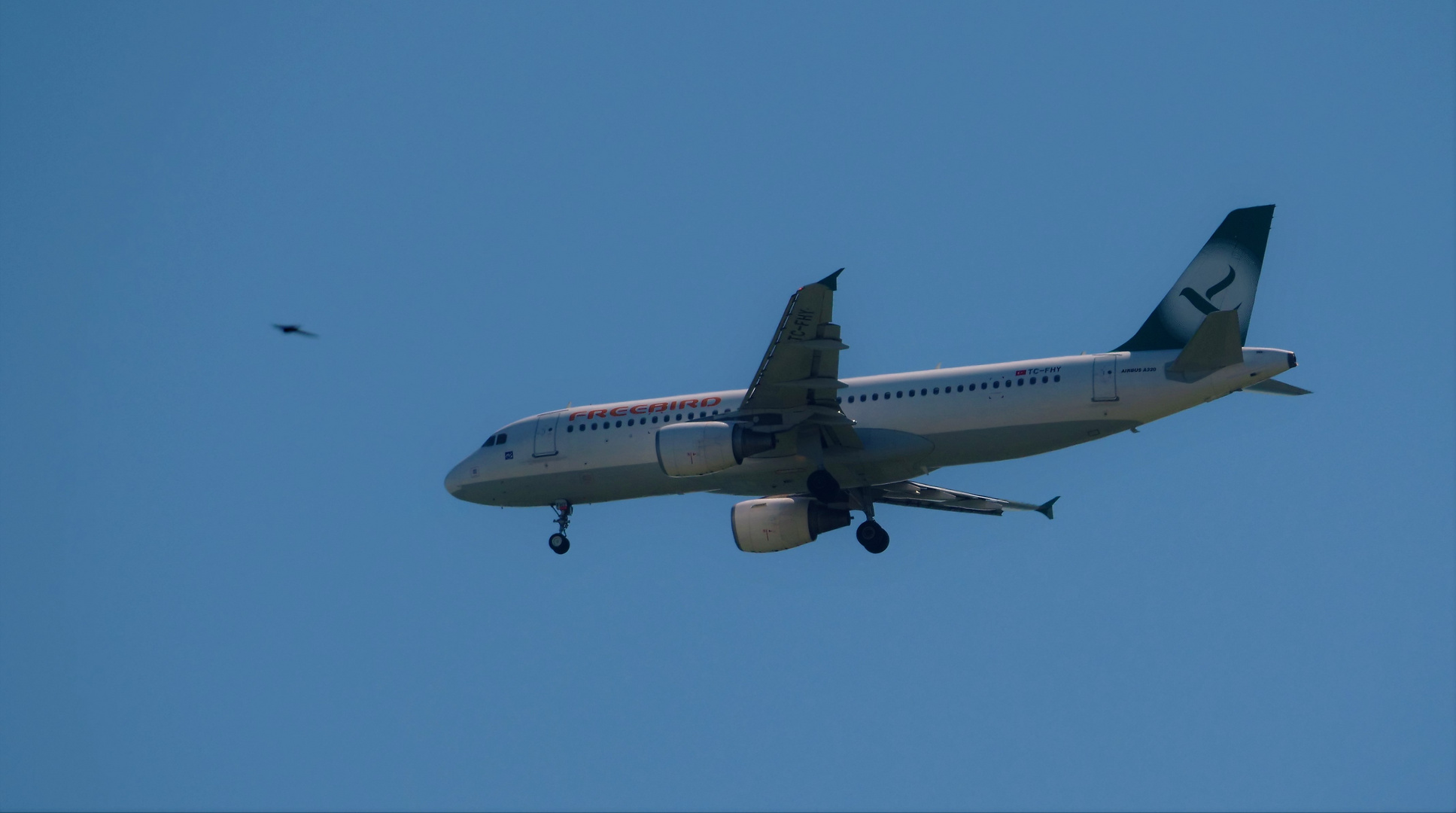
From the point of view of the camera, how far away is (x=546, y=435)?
36.4 m

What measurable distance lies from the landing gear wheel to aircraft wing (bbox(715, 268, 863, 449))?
278 cm

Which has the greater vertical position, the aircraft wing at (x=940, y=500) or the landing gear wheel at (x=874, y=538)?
the aircraft wing at (x=940, y=500)

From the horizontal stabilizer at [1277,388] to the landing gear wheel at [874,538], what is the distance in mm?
8134

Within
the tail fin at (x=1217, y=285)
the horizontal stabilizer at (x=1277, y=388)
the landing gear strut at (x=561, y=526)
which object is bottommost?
the landing gear strut at (x=561, y=526)

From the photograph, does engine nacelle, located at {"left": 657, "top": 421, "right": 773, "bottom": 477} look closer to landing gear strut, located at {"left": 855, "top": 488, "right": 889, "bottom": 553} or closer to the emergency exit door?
landing gear strut, located at {"left": 855, "top": 488, "right": 889, "bottom": 553}

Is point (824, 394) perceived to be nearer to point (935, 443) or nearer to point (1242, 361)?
point (935, 443)

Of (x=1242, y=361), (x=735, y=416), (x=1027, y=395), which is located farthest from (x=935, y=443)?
(x=1242, y=361)

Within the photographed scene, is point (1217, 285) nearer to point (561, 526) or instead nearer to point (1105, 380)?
point (1105, 380)

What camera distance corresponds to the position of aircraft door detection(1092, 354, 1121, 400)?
31125 millimetres

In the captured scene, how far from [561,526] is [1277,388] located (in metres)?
15.3

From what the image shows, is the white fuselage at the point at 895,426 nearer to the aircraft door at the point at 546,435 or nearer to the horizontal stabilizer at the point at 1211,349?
the aircraft door at the point at 546,435

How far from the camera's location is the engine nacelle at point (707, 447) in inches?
1241

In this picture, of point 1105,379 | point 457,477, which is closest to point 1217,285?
point 1105,379

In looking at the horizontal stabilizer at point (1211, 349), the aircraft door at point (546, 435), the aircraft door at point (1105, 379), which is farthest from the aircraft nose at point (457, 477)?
the horizontal stabilizer at point (1211, 349)
